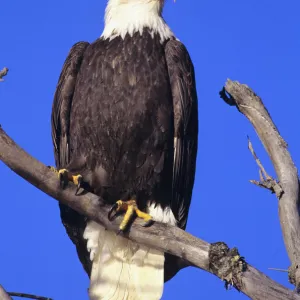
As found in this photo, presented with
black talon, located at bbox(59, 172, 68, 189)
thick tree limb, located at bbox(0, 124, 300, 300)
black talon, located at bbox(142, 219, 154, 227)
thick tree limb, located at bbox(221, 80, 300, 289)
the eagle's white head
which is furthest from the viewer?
the eagle's white head

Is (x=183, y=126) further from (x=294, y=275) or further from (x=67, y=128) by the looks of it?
(x=294, y=275)

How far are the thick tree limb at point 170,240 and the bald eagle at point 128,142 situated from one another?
21.3 inches

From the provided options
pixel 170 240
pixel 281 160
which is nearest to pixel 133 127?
pixel 170 240

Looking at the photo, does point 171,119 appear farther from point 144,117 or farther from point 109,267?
point 109,267

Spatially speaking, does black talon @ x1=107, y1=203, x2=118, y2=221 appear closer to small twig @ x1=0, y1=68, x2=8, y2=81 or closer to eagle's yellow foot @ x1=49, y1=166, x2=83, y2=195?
eagle's yellow foot @ x1=49, y1=166, x2=83, y2=195

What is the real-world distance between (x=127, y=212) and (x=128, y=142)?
542mm

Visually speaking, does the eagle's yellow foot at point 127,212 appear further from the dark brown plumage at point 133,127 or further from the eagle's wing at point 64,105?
the eagle's wing at point 64,105

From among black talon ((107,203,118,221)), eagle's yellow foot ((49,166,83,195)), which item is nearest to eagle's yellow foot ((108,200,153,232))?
black talon ((107,203,118,221))

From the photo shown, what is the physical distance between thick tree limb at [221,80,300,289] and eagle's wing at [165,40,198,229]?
81 centimetres

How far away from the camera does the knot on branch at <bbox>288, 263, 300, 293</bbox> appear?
3100mm

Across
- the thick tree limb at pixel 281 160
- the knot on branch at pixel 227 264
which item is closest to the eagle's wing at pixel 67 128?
the thick tree limb at pixel 281 160

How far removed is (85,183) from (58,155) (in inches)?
15.7

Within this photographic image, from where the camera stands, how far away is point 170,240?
3.69 m

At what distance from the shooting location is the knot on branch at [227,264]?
10.5 ft
